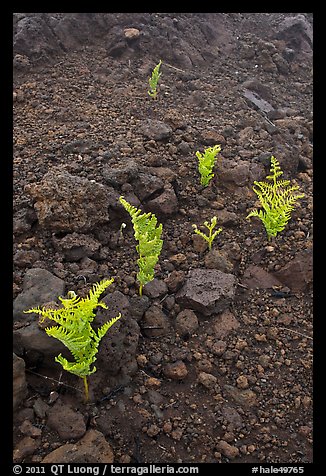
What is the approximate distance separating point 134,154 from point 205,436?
323 centimetres

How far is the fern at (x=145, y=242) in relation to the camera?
372 centimetres

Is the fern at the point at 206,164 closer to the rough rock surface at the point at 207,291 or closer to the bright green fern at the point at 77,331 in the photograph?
the rough rock surface at the point at 207,291

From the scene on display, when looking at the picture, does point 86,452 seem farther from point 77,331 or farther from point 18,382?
point 77,331

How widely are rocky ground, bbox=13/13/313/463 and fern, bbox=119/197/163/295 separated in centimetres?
Result: 26

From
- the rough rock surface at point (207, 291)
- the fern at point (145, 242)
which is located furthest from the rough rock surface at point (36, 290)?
the rough rock surface at point (207, 291)

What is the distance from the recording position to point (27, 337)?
Answer: 335 centimetres

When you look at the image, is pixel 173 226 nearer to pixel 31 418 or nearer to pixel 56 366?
pixel 56 366

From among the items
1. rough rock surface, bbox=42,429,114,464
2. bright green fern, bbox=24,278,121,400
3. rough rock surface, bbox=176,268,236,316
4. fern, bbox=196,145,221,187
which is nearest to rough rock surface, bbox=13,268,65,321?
bright green fern, bbox=24,278,121,400

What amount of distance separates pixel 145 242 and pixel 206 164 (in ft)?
5.36

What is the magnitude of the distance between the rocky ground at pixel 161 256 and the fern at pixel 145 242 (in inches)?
10.0

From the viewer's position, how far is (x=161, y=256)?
4445mm

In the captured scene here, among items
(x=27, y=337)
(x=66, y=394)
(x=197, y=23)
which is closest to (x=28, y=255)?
(x=27, y=337)

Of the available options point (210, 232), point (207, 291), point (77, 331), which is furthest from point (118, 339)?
point (210, 232)

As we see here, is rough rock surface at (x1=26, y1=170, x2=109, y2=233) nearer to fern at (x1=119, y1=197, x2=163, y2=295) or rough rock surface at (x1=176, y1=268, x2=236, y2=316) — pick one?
fern at (x1=119, y1=197, x2=163, y2=295)
